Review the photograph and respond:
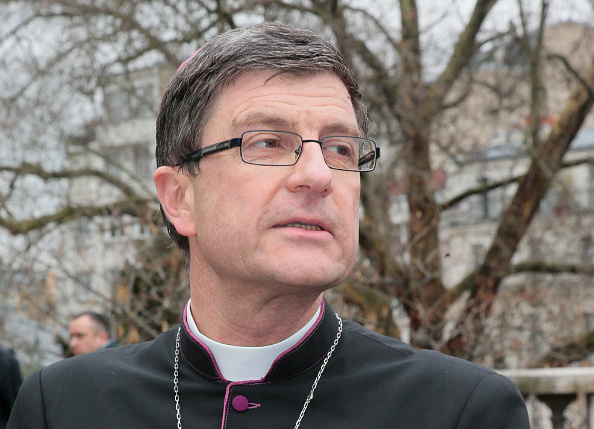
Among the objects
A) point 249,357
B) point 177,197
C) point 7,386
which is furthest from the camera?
point 7,386

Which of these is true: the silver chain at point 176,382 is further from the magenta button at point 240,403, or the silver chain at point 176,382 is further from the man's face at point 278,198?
the man's face at point 278,198

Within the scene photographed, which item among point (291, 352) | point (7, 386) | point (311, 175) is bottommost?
point (7, 386)

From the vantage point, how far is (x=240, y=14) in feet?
28.1

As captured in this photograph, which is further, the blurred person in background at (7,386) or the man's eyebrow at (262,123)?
the blurred person in background at (7,386)

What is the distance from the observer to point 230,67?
1.90 metres

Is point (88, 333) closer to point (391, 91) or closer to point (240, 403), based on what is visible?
point (391, 91)

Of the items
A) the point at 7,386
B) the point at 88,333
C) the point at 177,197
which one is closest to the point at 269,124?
the point at 177,197

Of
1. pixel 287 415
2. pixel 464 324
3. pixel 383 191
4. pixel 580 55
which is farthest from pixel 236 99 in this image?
pixel 580 55

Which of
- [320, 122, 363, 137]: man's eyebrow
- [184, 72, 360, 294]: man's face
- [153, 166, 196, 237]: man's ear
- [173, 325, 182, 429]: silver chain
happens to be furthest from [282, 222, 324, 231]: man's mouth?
[173, 325, 182, 429]: silver chain

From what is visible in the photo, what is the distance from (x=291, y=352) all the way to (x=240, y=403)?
179mm

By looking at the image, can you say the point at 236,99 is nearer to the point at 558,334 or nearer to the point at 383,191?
the point at 383,191

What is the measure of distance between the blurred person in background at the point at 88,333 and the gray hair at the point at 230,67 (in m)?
4.70

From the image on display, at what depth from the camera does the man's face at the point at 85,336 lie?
21.1 ft

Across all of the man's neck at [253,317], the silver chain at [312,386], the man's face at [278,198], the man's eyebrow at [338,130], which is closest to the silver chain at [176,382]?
the silver chain at [312,386]
